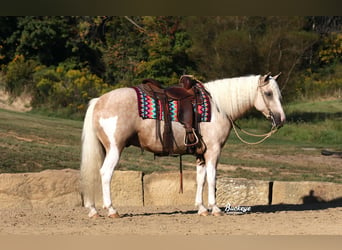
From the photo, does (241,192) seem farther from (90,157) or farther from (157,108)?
(90,157)

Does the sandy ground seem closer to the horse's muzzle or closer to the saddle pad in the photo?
the horse's muzzle

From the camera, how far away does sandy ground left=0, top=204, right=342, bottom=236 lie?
333 inches

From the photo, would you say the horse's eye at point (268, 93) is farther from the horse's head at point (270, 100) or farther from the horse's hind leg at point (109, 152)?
the horse's hind leg at point (109, 152)

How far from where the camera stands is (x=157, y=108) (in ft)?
32.2

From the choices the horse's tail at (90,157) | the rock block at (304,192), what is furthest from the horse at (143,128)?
the rock block at (304,192)

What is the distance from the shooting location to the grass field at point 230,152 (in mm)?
16844

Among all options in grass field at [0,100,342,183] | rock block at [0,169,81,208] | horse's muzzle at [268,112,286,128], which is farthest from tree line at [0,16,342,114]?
horse's muzzle at [268,112,286,128]

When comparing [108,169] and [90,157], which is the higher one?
[90,157]

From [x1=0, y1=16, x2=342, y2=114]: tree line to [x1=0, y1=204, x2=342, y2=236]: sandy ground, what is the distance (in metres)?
19.0

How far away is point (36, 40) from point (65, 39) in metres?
1.96

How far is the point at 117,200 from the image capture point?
11562 millimetres

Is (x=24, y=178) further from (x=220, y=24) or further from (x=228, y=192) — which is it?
(x=220, y=24)

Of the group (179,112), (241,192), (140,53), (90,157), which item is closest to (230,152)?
(241,192)

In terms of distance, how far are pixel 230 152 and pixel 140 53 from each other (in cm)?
1413
